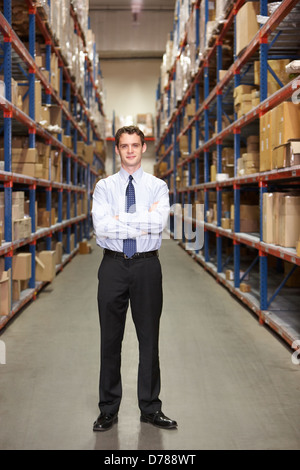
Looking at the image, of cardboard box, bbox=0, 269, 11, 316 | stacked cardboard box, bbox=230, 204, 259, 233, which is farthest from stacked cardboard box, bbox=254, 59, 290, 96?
cardboard box, bbox=0, 269, 11, 316

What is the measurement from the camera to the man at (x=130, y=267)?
2.54 metres

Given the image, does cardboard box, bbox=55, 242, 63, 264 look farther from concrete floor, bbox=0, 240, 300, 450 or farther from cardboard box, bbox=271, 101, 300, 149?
cardboard box, bbox=271, 101, 300, 149

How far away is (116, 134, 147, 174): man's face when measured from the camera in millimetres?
2617

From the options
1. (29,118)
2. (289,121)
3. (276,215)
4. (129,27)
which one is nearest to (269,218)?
(276,215)

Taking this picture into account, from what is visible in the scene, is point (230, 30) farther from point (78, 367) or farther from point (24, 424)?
point (24, 424)

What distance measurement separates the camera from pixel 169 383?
3395 millimetres

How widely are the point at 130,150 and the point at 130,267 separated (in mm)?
645

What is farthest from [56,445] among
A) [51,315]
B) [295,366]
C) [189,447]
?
[51,315]

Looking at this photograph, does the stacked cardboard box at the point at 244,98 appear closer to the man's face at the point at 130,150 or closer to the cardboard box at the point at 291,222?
the cardboard box at the point at 291,222

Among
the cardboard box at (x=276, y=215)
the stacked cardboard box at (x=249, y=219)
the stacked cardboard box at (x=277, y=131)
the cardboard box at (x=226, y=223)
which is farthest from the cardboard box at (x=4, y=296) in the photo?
the cardboard box at (x=226, y=223)

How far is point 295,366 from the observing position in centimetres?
373

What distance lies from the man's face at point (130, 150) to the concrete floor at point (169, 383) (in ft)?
4.85

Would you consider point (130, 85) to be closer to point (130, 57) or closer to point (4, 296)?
point (130, 57)

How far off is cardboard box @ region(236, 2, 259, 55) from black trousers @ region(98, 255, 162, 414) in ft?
13.2
